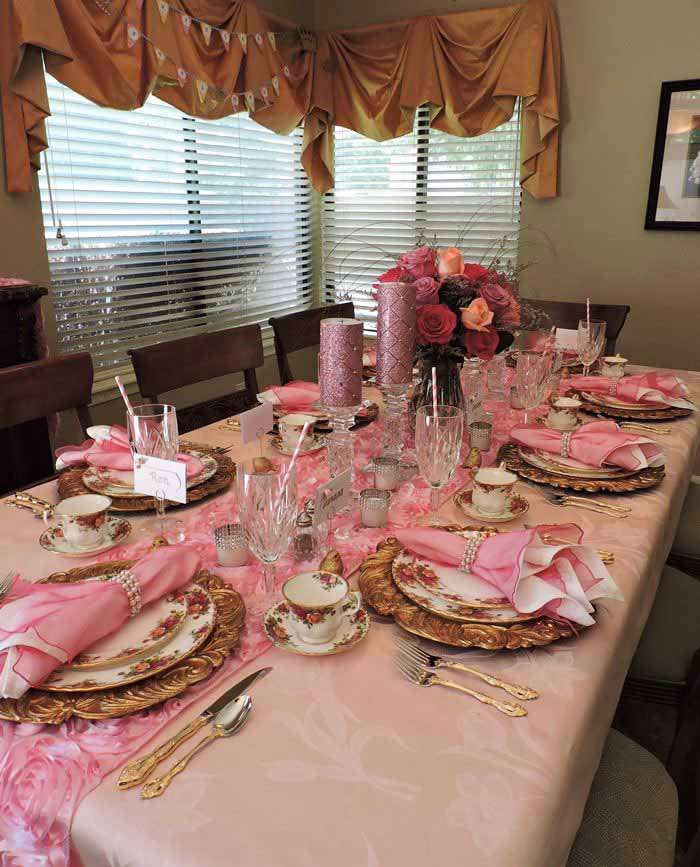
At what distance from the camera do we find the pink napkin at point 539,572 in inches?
32.9

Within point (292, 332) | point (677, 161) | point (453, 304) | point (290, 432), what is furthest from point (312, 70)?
point (290, 432)

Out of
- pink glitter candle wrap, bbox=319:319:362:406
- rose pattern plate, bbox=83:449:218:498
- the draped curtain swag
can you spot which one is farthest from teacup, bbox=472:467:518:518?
the draped curtain swag

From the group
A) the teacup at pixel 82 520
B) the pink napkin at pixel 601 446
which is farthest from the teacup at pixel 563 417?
the teacup at pixel 82 520

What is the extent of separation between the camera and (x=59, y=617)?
2.43 feet

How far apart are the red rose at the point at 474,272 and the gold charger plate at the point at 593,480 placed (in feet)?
1.28

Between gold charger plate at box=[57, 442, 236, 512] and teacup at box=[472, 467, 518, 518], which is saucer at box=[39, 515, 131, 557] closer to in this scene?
gold charger plate at box=[57, 442, 236, 512]

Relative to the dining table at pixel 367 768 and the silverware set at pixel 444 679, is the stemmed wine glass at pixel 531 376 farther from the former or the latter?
the silverware set at pixel 444 679

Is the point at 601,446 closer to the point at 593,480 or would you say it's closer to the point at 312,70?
the point at 593,480

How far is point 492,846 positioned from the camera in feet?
1.82

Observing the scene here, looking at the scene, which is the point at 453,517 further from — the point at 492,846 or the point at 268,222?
the point at 268,222

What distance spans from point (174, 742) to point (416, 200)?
3.52 m

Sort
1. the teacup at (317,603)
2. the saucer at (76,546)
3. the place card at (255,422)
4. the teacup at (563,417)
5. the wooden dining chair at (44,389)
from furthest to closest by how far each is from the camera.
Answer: the teacup at (563,417) < the wooden dining chair at (44,389) < the place card at (255,422) < the saucer at (76,546) < the teacup at (317,603)

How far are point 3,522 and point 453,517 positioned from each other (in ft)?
2.42

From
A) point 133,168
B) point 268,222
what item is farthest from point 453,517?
point 268,222
